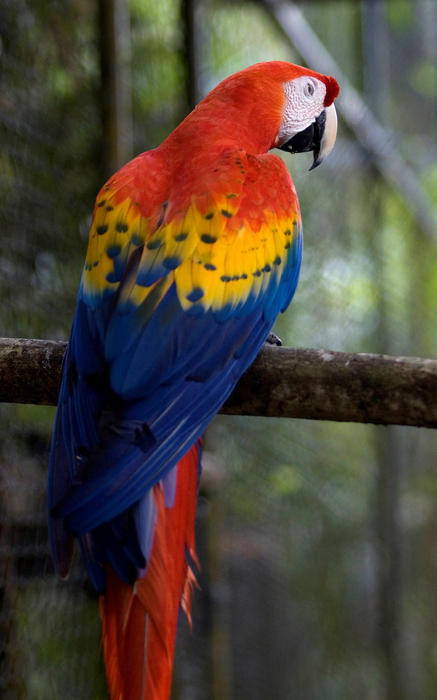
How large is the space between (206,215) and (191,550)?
39 centimetres

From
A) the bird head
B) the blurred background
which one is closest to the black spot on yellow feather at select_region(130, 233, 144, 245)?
the blurred background

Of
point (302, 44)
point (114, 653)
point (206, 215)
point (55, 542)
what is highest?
point (302, 44)

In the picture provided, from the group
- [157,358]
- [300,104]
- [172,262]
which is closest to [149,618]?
[157,358]

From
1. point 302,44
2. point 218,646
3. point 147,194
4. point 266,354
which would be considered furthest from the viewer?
point 302,44

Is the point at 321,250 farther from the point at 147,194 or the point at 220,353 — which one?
the point at 220,353

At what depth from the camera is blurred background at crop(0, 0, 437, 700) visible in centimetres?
112

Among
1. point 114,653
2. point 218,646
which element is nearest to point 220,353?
point 114,653

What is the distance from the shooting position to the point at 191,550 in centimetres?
84

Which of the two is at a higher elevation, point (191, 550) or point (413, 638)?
point (191, 550)

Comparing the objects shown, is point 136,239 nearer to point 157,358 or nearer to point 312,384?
point 157,358

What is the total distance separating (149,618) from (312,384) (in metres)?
0.29

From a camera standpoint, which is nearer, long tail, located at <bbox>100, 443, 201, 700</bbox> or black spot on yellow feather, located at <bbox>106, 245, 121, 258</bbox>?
long tail, located at <bbox>100, 443, 201, 700</bbox>

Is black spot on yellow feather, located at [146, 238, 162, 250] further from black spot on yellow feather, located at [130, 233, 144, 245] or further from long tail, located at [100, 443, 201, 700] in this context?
long tail, located at [100, 443, 201, 700]

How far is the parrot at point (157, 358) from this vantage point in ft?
2.41
